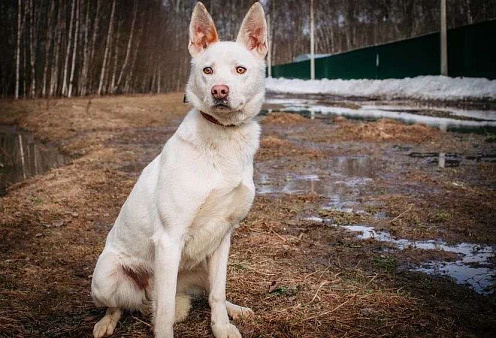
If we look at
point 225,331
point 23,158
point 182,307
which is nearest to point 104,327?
point 182,307

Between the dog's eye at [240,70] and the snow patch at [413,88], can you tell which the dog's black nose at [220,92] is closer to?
the dog's eye at [240,70]

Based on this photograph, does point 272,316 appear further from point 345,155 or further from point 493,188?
point 345,155

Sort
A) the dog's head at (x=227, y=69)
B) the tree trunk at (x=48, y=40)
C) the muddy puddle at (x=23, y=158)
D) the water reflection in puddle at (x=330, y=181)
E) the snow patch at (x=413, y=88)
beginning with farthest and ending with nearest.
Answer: the tree trunk at (x=48, y=40)
the snow patch at (x=413, y=88)
the muddy puddle at (x=23, y=158)
the water reflection in puddle at (x=330, y=181)
the dog's head at (x=227, y=69)

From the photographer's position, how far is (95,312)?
3.47 metres

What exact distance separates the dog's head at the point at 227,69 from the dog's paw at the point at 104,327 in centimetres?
147

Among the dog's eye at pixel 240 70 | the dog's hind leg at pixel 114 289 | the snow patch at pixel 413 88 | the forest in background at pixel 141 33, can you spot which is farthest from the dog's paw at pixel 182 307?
the forest in background at pixel 141 33

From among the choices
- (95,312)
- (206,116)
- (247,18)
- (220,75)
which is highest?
(247,18)

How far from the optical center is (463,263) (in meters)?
4.14

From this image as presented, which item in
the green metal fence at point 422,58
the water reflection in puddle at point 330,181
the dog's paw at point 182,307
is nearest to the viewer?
the dog's paw at point 182,307

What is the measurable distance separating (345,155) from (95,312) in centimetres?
699

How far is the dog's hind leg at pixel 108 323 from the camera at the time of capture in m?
3.07

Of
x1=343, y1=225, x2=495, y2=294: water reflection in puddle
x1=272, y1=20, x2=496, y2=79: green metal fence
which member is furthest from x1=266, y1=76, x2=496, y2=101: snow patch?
x1=343, y1=225, x2=495, y2=294: water reflection in puddle

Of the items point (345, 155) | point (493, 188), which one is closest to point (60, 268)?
point (493, 188)

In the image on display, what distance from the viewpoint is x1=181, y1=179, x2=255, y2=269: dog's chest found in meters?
2.85
